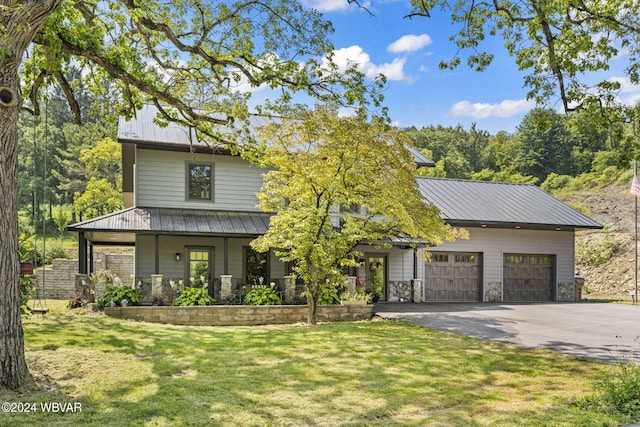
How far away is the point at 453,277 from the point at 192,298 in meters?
11.1

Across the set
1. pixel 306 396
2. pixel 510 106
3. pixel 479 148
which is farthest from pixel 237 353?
pixel 510 106

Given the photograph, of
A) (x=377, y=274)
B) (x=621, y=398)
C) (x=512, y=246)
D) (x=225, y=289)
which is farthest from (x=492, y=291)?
(x=621, y=398)

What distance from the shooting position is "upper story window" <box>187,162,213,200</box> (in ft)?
54.6

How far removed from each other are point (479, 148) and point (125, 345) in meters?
59.2

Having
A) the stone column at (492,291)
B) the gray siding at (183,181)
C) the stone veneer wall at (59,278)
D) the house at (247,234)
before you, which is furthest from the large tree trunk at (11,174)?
the stone column at (492,291)

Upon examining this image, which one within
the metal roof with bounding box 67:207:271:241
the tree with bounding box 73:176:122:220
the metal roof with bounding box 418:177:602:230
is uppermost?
the tree with bounding box 73:176:122:220

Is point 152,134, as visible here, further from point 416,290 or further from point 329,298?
point 416,290

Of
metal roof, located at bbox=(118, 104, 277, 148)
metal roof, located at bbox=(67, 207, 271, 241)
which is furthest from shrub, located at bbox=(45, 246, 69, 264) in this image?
metal roof, located at bbox=(118, 104, 277, 148)

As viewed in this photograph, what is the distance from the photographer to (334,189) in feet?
39.2

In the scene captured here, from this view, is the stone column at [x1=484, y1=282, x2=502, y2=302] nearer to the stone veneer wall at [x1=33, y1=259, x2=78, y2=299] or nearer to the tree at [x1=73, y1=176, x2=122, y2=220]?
the stone veneer wall at [x1=33, y1=259, x2=78, y2=299]

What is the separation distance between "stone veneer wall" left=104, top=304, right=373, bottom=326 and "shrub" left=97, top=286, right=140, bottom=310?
372mm

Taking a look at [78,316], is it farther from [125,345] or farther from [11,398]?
[11,398]

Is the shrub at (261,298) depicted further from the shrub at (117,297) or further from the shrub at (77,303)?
the shrub at (77,303)

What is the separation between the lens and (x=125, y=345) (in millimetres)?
8852
